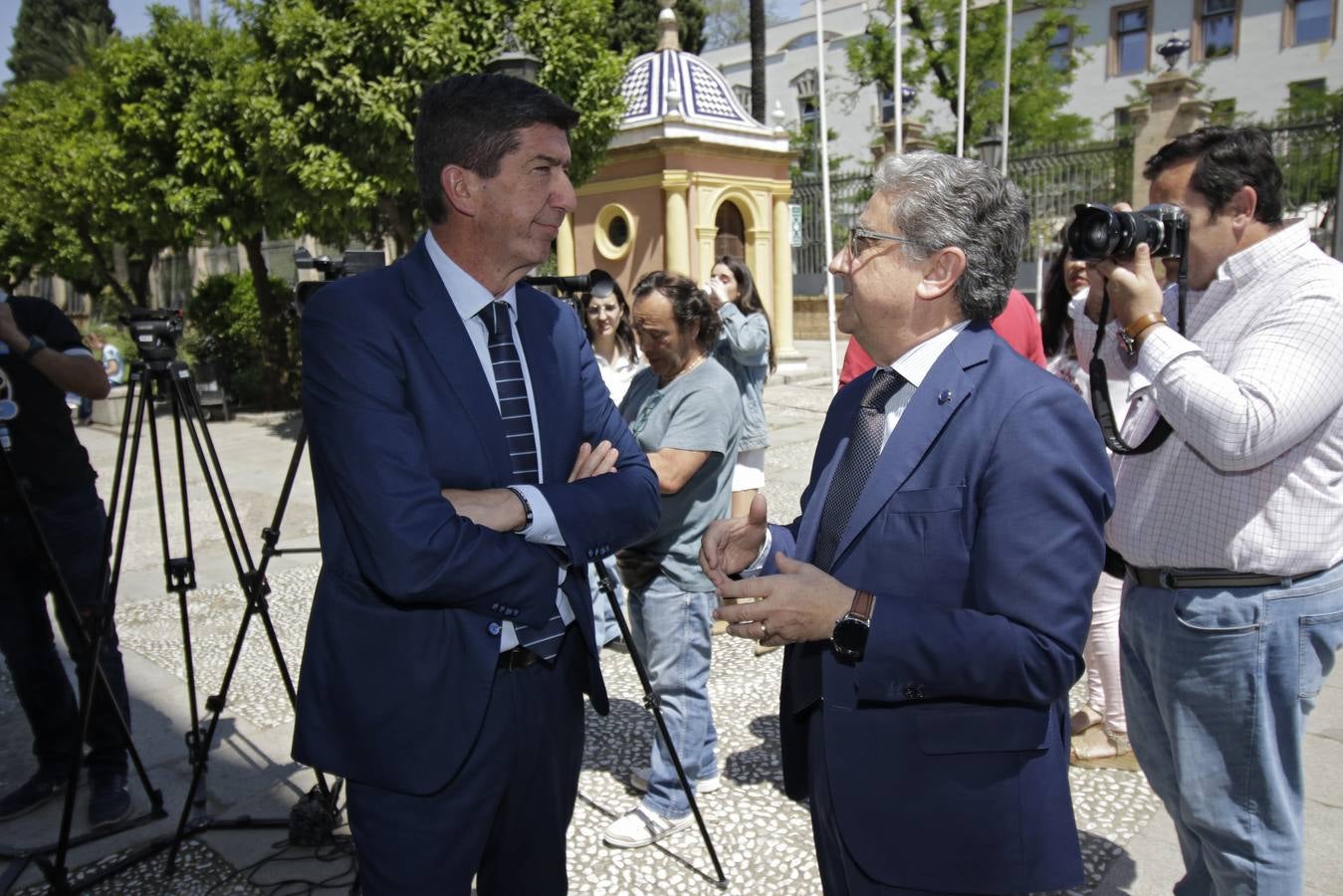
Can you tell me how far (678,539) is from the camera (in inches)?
129

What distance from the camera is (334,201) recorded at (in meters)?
10.9

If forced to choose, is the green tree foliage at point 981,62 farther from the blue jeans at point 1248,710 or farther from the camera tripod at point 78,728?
the camera tripod at point 78,728

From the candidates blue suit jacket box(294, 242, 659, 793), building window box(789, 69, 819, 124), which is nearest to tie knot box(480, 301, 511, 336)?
blue suit jacket box(294, 242, 659, 793)

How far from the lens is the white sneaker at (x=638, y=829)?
319cm

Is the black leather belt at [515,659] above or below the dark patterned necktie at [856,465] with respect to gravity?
below

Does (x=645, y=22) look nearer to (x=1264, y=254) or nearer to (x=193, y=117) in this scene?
(x=193, y=117)

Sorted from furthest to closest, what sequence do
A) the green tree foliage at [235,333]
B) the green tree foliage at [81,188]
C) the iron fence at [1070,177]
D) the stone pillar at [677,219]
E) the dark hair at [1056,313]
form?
1. the iron fence at [1070,177]
2. the stone pillar at [677,219]
3. the green tree foliage at [235,333]
4. the green tree foliage at [81,188]
5. the dark hair at [1056,313]

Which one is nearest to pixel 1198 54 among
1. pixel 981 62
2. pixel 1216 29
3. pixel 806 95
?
pixel 1216 29

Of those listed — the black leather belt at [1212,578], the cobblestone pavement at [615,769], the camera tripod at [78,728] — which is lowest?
the cobblestone pavement at [615,769]

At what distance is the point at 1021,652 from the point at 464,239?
1344 millimetres

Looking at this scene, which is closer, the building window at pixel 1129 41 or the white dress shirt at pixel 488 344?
the white dress shirt at pixel 488 344

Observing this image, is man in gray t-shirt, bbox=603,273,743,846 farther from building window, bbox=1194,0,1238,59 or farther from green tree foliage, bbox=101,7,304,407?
building window, bbox=1194,0,1238,59

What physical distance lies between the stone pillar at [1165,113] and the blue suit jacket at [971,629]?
16.8 meters

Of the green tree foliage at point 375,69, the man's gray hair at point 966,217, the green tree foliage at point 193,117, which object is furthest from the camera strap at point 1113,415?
the green tree foliage at point 193,117
